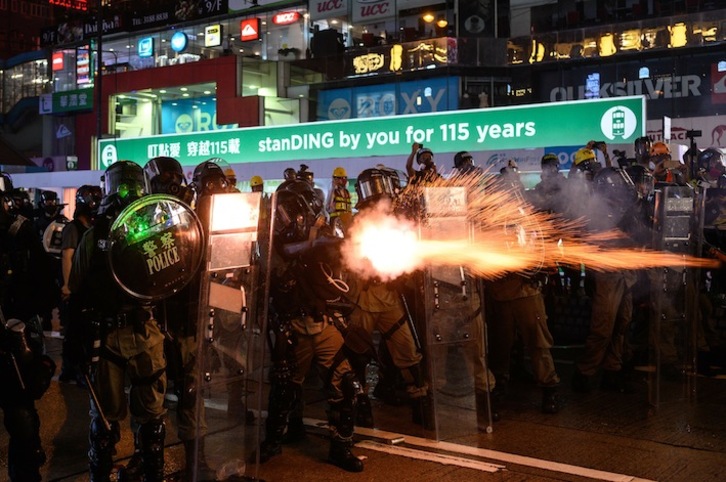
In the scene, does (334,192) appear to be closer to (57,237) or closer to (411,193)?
(57,237)

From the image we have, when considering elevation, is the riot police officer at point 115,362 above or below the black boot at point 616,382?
above

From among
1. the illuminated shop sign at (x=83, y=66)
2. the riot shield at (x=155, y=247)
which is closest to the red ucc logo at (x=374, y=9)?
the illuminated shop sign at (x=83, y=66)

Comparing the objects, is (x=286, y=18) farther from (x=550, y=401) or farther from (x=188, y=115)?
(x=550, y=401)

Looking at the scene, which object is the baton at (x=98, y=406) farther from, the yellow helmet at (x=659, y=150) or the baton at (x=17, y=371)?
the yellow helmet at (x=659, y=150)

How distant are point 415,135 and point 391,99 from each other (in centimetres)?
1303

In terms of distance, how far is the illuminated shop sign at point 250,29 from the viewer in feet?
104

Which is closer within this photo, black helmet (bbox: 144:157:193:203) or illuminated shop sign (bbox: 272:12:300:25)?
black helmet (bbox: 144:157:193:203)

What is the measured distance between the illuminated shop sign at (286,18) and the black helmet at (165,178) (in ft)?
89.3

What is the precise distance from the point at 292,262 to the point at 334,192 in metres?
5.62

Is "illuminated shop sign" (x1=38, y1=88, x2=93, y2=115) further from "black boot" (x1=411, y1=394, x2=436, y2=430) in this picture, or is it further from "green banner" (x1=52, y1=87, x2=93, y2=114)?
"black boot" (x1=411, y1=394, x2=436, y2=430)

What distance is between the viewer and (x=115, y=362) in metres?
4.85

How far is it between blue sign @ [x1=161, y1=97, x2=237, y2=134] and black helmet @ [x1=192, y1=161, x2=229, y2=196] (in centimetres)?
2796

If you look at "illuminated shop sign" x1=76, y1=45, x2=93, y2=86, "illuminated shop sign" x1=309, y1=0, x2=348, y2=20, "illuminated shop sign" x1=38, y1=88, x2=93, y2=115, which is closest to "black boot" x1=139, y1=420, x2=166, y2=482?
"illuminated shop sign" x1=309, y1=0, x2=348, y2=20

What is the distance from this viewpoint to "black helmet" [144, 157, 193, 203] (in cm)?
555
